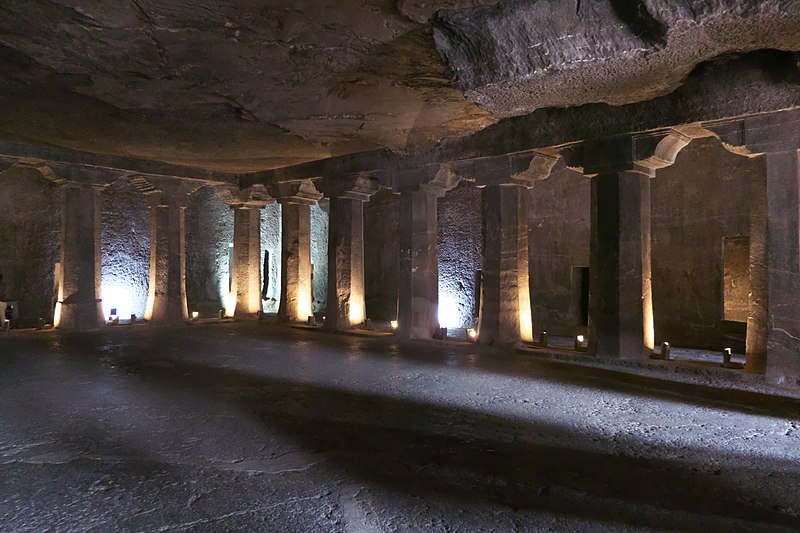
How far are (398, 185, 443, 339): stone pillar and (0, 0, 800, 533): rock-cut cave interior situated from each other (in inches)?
2.1

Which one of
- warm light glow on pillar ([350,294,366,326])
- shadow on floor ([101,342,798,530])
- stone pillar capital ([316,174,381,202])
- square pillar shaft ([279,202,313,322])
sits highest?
stone pillar capital ([316,174,381,202])

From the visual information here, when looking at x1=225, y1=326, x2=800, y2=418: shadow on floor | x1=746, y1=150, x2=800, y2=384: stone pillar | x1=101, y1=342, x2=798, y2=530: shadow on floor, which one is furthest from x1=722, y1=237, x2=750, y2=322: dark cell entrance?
x1=101, y1=342, x2=798, y2=530: shadow on floor

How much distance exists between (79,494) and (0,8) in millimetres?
4198

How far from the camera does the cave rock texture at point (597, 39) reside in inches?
162

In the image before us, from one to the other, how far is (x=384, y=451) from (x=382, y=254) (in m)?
11.9

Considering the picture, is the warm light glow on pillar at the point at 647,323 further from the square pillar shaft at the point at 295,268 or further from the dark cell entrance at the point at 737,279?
the square pillar shaft at the point at 295,268

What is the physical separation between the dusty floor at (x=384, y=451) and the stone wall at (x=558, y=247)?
6135 mm

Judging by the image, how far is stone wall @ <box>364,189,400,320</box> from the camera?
15289 mm

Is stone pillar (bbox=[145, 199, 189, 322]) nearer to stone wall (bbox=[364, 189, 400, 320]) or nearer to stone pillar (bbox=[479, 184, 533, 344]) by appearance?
stone wall (bbox=[364, 189, 400, 320])

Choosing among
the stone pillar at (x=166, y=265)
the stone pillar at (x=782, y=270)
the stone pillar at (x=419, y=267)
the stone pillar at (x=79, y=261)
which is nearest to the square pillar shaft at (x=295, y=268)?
the stone pillar at (x=166, y=265)

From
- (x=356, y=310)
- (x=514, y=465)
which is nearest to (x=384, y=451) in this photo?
(x=514, y=465)

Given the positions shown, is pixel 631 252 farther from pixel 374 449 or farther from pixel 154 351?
pixel 154 351

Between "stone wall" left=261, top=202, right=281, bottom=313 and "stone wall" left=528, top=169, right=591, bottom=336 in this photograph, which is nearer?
"stone wall" left=528, top=169, right=591, bottom=336

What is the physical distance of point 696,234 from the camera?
1071 centimetres
